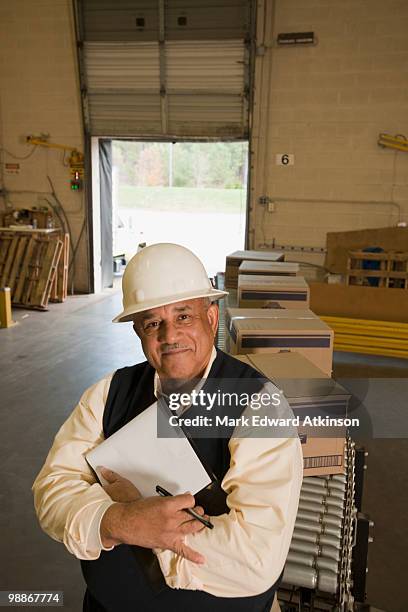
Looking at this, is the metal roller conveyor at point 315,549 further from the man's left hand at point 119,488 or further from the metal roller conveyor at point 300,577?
the man's left hand at point 119,488

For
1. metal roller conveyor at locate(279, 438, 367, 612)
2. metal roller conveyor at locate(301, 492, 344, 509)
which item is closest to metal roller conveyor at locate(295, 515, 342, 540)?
metal roller conveyor at locate(279, 438, 367, 612)

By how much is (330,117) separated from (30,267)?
4915 millimetres

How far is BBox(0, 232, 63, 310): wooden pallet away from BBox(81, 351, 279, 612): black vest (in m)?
6.21

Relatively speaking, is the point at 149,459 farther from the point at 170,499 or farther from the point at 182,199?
the point at 182,199

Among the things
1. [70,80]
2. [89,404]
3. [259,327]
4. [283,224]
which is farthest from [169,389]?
[70,80]

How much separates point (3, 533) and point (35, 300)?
516 cm

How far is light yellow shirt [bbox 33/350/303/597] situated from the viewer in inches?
43.9

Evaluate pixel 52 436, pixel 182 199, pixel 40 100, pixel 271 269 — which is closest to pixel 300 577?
pixel 52 436

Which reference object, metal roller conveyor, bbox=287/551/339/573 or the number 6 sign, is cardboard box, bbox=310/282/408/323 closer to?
the number 6 sign

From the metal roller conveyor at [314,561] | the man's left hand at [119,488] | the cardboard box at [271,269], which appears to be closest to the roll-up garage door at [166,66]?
the cardboard box at [271,269]

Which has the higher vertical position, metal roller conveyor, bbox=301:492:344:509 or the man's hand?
the man's hand

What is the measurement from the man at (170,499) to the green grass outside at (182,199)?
18538 millimetres

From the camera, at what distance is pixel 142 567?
4.09 feet

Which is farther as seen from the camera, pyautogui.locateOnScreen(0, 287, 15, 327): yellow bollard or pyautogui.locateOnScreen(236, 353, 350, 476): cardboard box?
pyautogui.locateOnScreen(0, 287, 15, 327): yellow bollard
